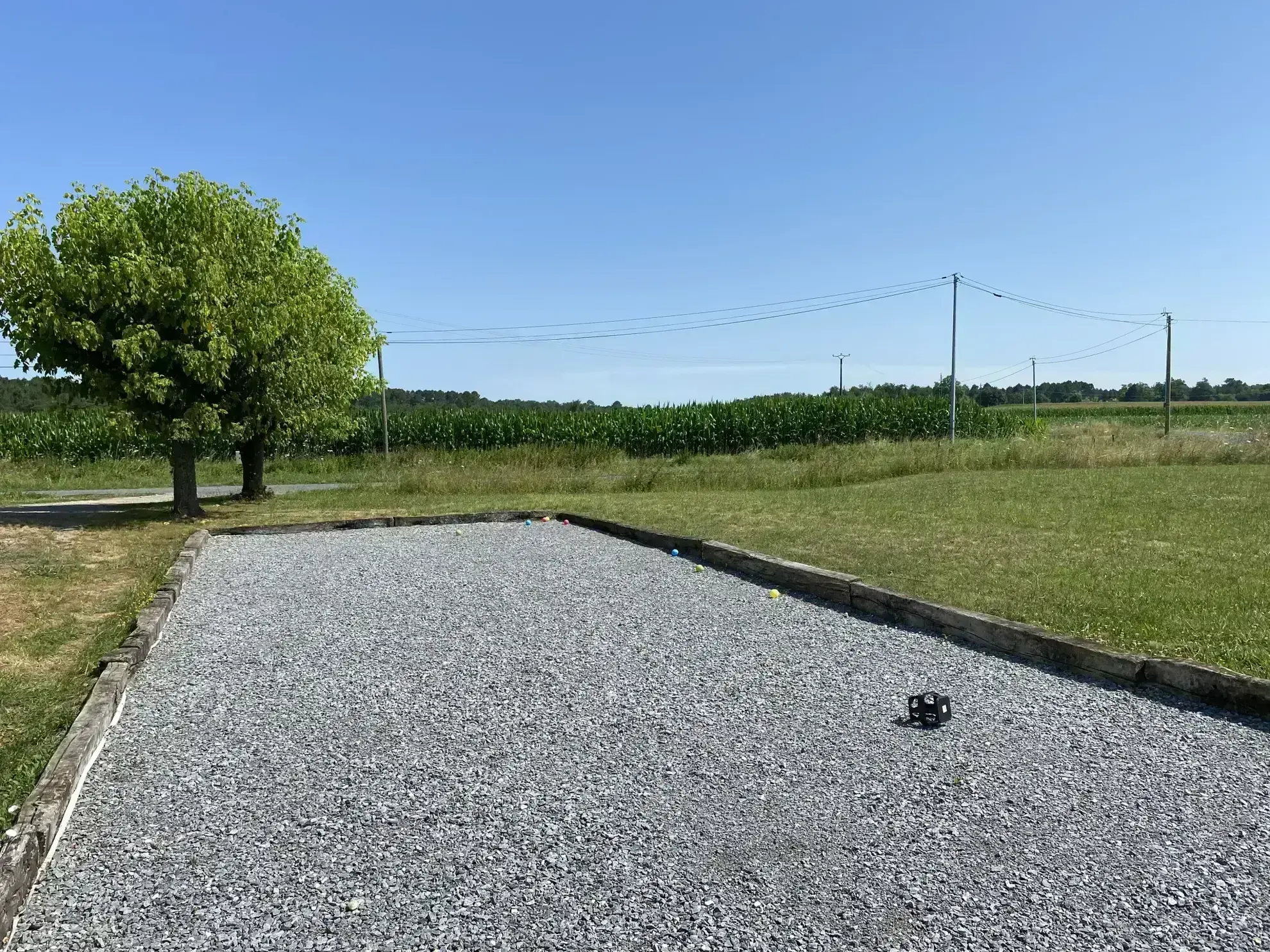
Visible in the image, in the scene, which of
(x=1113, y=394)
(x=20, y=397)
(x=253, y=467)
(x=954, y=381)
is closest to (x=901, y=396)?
(x=954, y=381)

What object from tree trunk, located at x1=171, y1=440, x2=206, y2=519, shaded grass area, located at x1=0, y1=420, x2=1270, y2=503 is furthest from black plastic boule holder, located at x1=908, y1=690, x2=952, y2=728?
shaded grass area, located at x1=0, y1=420, x2=1270, y2=503

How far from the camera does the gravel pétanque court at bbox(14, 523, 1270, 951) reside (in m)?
2.58

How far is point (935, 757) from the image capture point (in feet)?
12.4

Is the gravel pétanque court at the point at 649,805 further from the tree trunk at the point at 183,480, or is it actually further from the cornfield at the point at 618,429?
the cornfield at the point at 618,429

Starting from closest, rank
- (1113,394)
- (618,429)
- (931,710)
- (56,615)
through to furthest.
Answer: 1. (931,710)
2. (56,615)
3. (618,429)
4. (1113,394)

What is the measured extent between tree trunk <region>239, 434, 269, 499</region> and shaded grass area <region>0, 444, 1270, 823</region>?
84 cm

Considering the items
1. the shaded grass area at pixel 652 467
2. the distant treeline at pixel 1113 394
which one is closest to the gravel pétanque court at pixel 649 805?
the shaded grass area at pixel 652 467

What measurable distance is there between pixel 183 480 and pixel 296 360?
2417 mm

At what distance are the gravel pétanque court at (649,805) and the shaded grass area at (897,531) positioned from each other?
2.44 feet

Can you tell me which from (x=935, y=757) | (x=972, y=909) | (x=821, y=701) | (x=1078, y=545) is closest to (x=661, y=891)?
(x=972, y=909)

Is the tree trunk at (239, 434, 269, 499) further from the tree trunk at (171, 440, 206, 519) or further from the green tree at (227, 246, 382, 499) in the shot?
the tree trunk at (171, 440, 206, 519)

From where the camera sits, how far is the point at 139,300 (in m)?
11.1

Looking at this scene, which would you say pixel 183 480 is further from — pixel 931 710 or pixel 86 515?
pixel 931 710

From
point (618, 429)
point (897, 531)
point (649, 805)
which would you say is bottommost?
point (649, 805)
